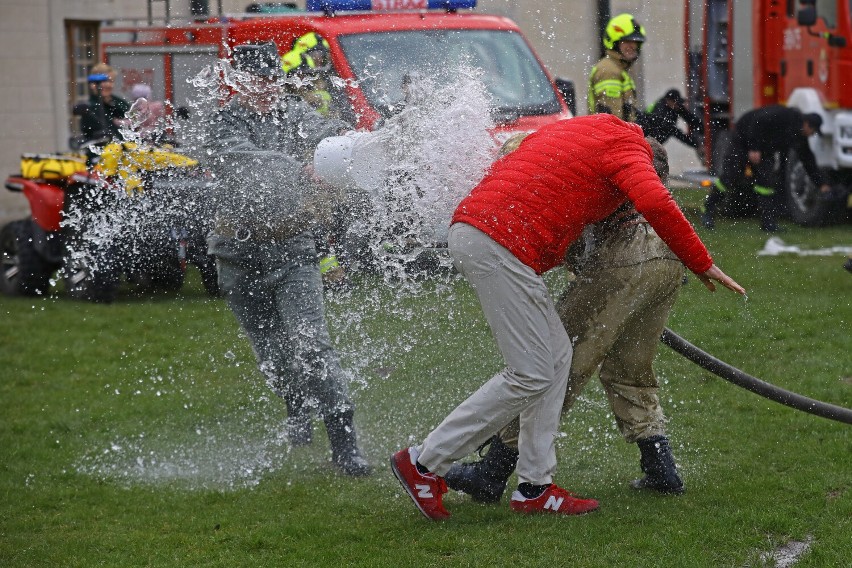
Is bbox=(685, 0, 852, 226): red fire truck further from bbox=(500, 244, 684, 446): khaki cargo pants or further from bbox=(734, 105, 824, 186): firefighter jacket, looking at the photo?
bbox=(500, 244, 684, 446): khaki cargo pants

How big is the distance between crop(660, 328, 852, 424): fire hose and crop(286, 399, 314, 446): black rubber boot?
190 cm

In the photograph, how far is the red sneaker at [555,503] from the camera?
16.4ft

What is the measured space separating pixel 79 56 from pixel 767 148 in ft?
33.4

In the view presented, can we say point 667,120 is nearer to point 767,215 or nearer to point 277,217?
point 767,215

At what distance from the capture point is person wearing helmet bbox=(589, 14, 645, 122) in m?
9.96

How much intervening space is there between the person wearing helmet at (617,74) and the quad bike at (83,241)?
3456 millimetres

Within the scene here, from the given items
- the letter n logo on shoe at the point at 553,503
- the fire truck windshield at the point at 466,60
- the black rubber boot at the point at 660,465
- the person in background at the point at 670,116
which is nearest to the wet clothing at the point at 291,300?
the letter n logo on shoe at the point at 553,503

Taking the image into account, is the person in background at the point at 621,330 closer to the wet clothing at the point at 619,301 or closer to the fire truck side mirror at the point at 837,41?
the wet clothing at the point at 619,301

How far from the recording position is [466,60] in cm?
984

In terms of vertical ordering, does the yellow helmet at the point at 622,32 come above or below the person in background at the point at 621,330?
above

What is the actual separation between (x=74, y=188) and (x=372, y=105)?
4.36 metres

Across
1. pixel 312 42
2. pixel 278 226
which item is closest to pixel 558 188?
pixel 278 226

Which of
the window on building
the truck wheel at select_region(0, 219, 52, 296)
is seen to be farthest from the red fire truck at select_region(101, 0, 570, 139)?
the window on building

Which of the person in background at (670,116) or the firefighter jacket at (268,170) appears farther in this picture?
the person in background at (670,116)
